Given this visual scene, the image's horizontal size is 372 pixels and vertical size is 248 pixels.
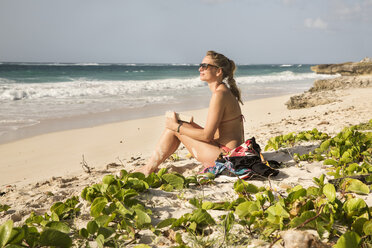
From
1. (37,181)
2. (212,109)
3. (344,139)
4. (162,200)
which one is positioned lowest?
(37,181)

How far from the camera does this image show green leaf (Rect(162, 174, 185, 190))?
2.82 meters

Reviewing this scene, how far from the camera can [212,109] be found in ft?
11.6

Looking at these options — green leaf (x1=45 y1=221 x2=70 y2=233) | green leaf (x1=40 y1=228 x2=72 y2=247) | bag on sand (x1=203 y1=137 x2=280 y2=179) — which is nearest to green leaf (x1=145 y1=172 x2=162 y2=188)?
bag on sand (x1=203 y1=137 x2=280 y2=179)

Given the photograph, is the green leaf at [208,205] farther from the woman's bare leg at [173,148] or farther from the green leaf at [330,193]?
the woman's bare leg at [173,148]

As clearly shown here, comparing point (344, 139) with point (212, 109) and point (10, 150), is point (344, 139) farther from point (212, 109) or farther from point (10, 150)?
point (10, 150)

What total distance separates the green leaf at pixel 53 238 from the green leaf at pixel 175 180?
46.8 inches

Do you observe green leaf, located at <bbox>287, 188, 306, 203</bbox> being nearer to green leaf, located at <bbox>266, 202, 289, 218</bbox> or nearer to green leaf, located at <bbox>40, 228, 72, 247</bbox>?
green leaf, located at <bbox>266, 202, 289, 218</bbox>

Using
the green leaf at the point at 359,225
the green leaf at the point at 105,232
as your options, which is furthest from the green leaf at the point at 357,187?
the green leaf at the point at 105,232

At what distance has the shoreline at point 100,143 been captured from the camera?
15.3ft

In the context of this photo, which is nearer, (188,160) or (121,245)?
(121,245)

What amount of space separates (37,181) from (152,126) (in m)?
3.57

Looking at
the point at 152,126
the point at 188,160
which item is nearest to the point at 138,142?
the point at 152,126

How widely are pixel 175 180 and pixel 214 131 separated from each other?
92 centimetres

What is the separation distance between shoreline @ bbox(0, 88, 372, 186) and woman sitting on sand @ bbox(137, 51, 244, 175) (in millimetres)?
764
